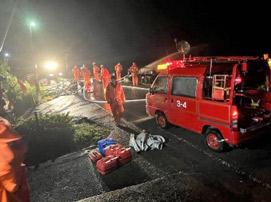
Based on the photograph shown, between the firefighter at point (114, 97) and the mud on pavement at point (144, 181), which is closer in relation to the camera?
Answer: the mud on pavement at point (144, 181)

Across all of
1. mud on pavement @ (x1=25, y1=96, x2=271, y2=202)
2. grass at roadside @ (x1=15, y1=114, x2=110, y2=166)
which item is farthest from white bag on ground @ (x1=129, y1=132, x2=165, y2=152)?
grass at roadside @ (x1=15, y1=114, x2=110, y2=166)

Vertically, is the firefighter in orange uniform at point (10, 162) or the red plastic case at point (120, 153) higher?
the firefighter in orange uniform at point (10, 162)

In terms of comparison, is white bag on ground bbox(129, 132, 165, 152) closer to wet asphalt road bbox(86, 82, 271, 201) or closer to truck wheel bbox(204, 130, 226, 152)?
wet asphalt road bbox(86, 82, 271, 201)

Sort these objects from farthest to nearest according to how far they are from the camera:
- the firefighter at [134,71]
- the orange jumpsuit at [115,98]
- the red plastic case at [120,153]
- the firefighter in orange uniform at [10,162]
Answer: the firefighter at [134,71] → the orange jumpsuit at [115,98] → the red plastic case at [120,153] → the firefighter in orange uniform at [10,162]

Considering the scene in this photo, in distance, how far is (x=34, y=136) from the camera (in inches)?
259

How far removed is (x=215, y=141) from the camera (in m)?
5.30

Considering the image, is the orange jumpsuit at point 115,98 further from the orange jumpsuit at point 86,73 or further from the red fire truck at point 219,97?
the orange jumpsuit at point 86,73

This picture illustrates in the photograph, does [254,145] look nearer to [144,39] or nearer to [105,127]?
[105,127]

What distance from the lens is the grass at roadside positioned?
609 centimetres

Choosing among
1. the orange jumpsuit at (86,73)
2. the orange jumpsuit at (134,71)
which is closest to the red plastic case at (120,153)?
the orange jumpsuit at (134,71)

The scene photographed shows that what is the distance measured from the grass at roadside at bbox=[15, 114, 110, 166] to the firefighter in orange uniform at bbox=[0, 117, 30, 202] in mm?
3917

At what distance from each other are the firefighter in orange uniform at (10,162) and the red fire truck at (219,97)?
4.06 metres

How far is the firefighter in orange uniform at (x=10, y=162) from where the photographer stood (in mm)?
1938

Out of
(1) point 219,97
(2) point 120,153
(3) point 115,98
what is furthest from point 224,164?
(3) point 115,98
